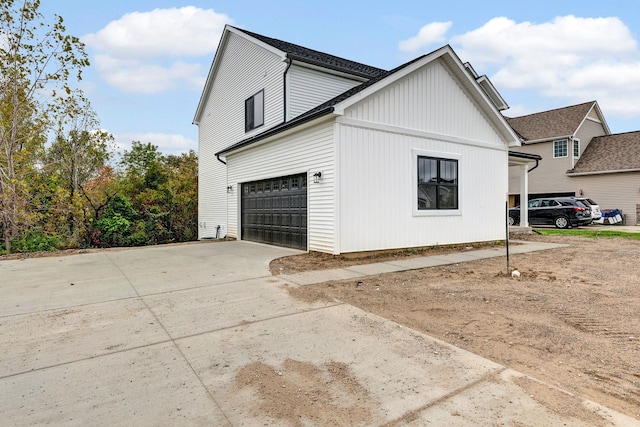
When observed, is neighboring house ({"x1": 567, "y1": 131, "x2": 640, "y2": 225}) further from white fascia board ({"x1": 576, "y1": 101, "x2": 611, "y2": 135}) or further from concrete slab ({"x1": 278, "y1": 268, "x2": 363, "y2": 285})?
concrete slab ({"x1": 278, "y1": 268, "x2": 363, "y2": 285})

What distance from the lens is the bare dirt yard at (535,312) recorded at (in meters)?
2.87

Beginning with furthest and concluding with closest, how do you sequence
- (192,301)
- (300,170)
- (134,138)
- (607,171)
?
(607,171) < (134,138) < (300,170) < (192,301)

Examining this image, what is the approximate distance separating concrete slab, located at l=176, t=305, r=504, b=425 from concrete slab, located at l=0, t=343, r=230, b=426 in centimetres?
15

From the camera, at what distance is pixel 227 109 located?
16.0 metres

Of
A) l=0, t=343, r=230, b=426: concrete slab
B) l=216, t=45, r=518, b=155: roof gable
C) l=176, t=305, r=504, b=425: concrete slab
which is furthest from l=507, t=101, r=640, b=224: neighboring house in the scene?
l=0, t=343, r=230, b=426: concrete slab

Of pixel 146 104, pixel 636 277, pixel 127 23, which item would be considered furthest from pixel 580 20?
pixel 146 104

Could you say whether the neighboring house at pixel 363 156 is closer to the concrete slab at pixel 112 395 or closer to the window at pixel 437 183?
the window at pixel 437 183

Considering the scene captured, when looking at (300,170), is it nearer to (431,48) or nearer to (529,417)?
(431,48)

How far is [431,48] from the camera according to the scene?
32.7ft

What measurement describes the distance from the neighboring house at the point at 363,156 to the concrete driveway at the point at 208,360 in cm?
410

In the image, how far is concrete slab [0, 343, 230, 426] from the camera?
231cm

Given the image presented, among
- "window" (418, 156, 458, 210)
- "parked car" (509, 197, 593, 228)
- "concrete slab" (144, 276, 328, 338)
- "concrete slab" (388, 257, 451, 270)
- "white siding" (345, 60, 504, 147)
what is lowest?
"concrete slab" (144, 276, 328, 338)

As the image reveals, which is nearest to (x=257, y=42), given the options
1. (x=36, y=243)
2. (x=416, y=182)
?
(x=416, y=182)

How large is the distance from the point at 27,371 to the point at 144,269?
4.71 metres
